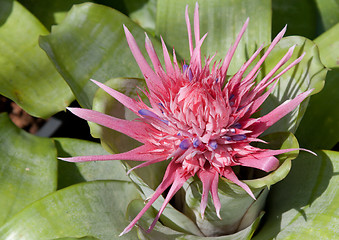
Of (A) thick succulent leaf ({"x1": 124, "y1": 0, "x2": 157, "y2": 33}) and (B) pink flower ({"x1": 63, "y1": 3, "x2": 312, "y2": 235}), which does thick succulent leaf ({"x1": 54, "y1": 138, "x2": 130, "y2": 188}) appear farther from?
(A) thick succulent leaf ({"x1": 124, "y1": 0, "x2": 157, "y2": 33})

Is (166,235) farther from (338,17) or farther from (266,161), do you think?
(338,17)

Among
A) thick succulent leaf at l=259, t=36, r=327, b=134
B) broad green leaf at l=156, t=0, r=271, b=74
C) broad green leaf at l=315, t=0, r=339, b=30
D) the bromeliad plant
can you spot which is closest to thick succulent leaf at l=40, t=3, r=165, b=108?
the bromeliad plant

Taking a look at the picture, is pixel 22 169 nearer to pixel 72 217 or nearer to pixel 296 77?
pixel 72 217

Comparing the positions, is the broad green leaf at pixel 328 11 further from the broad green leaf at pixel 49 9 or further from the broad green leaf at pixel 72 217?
the broad green leaf at pixel 72 217

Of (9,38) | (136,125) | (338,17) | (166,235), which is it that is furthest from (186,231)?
(338,17)

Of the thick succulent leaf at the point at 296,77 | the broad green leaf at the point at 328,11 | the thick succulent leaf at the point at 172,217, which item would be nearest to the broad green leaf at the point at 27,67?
the thick succulent leaf at the point at 172,217
